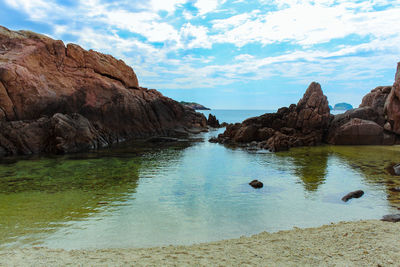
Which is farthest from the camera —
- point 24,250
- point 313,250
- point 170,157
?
point 170,157

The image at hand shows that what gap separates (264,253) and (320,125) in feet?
111

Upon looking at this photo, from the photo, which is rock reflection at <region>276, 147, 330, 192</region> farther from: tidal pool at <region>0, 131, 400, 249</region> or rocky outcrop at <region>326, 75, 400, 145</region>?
rocky outcrop at <region>326, 75, 400, 145</region>

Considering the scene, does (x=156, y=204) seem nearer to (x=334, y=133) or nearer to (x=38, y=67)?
(x=38, y=67)

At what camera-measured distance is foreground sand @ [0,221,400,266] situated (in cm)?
663

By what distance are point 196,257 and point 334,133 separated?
3362 cm

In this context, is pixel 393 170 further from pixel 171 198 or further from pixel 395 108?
pixel 395 108

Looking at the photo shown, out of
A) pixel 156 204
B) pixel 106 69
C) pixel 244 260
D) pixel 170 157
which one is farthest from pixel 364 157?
pixel 106 69

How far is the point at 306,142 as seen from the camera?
114 ft

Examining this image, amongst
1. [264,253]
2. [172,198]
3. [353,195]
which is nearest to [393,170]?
[353,195]

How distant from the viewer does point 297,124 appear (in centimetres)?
3888

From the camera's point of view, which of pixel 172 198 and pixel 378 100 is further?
pixel 378 100

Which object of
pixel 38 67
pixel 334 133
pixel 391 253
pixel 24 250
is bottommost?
pixel 24 250

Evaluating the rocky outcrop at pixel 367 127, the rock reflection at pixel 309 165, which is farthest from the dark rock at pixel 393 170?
the rocky outcrop at pixel 367 127

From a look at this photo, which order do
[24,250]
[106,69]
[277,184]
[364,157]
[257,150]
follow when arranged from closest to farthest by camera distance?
[24,250] → [277,184] → [364,157] → [257,150] → [106,69]
